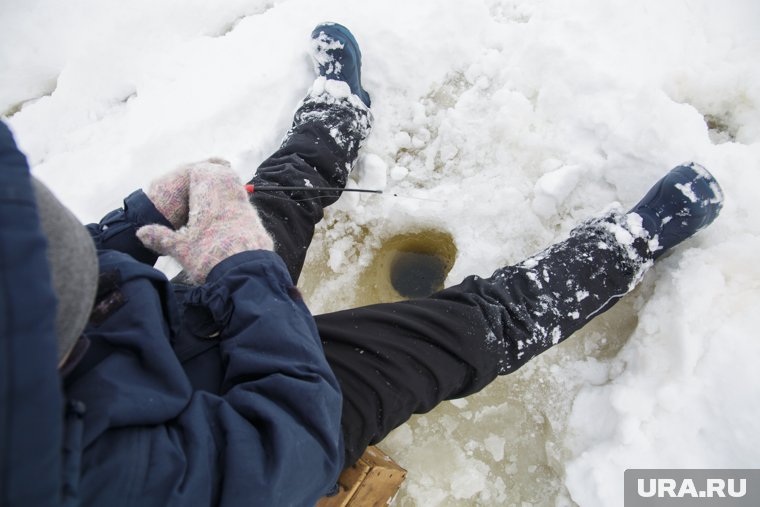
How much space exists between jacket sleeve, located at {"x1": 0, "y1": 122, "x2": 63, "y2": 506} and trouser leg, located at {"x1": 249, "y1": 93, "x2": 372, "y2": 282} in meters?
1.04

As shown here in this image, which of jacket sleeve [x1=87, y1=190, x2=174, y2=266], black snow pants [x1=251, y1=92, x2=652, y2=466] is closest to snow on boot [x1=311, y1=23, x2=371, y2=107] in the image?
black snow pants [x1=251, y1=92, x2=652, y2=466]

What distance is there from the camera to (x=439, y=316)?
1.36m

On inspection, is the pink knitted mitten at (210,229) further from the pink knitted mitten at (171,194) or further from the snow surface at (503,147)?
the snow surface at (503,147)

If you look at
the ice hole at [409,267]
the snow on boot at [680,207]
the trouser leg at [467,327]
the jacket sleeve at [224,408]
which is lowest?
the ice hole at [409,267]

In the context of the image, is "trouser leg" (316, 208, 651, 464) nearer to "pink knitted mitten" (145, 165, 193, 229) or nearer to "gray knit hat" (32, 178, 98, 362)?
"pink knitted mitten" (145, 165, 193, 229)

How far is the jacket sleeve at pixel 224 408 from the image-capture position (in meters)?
0.74

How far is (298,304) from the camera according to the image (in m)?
1.11

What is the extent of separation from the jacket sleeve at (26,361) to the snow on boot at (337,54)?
1.64 meters

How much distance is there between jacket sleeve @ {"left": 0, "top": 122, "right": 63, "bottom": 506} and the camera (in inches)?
19.5

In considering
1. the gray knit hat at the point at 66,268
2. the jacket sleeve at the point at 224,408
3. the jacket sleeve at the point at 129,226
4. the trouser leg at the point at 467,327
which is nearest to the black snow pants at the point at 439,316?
the trouser leg at the point at 467,327

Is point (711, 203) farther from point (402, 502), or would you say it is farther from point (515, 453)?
point (402, 502)

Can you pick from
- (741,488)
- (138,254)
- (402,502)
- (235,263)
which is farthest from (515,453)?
(138,254)

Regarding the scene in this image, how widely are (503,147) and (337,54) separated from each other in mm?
830

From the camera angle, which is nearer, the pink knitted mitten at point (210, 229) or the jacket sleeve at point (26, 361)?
the jacket sleeve at point (26, 361)
